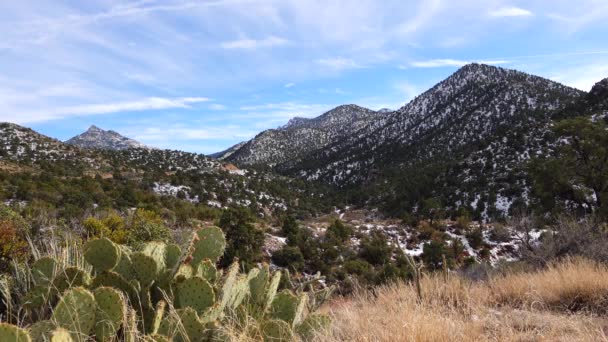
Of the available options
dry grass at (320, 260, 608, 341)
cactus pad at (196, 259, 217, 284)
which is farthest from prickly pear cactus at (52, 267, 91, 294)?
dry grass at (320, 260, 608, 341)

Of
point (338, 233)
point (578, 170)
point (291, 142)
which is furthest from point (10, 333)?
point (291, 142)

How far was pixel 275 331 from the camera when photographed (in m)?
3.40

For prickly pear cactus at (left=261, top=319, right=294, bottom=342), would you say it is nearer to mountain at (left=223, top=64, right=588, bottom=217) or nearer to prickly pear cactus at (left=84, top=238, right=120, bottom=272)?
prickly pear cactus at (left=84, top=238, right=120, bottom=272)

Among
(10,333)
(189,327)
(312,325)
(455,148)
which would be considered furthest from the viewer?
(455,148)

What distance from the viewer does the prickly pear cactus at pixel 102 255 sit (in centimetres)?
365

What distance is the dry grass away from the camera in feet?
10.1

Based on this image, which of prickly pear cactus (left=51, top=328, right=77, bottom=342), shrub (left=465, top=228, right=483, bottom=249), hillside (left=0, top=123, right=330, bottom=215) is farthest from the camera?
hillside (left=0, top=123, right=330, bottom=215)

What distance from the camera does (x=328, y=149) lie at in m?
106

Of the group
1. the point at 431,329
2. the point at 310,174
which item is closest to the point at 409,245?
the point at 431,329

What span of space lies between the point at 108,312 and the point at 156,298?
3.18 feet

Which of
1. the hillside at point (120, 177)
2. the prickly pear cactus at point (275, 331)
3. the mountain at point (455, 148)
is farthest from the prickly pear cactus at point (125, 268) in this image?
the mountain at point (455, 148)

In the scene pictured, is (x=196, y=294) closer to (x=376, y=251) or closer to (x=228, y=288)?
(x=228, y=288)

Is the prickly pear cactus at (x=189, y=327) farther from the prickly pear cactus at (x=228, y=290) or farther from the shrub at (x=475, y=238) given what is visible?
the shrub at (x=475, y=238)

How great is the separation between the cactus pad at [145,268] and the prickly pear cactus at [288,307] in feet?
3.93
